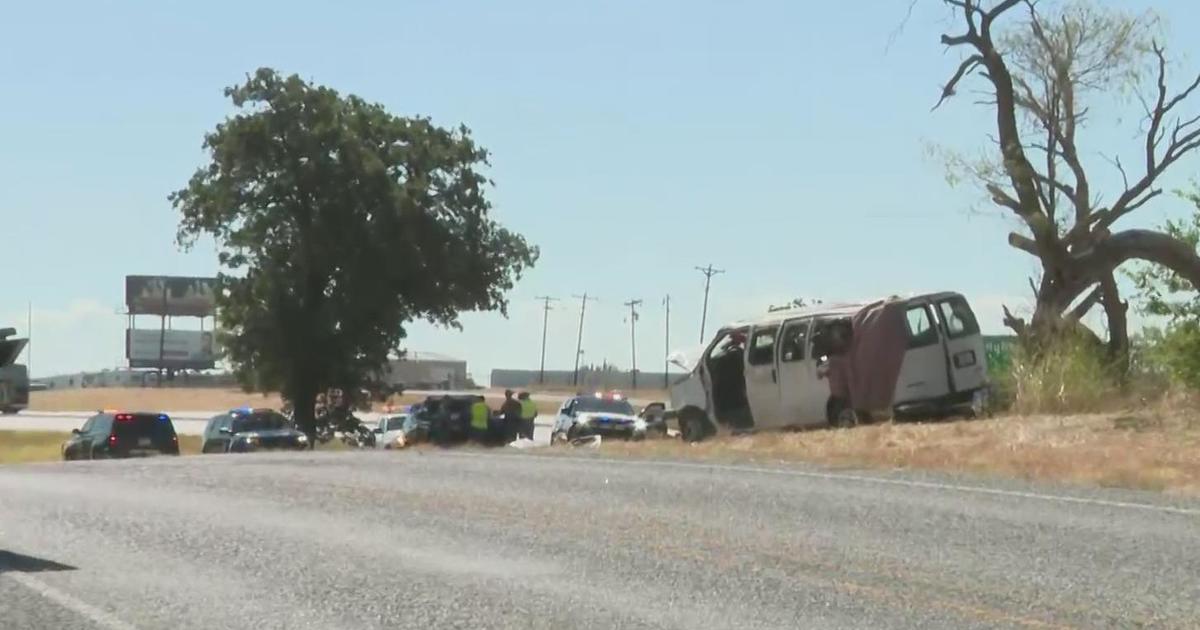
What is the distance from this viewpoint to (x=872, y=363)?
27812 mm

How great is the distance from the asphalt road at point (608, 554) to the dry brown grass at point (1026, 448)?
165 cm

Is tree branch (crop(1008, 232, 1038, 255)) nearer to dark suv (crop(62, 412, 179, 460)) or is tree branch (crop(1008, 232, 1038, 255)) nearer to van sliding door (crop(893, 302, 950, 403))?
van sliding door (crop(893, 302, 950, 403))

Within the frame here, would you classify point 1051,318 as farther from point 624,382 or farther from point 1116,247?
point 624,382

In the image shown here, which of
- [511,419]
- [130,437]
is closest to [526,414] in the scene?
[511,419]

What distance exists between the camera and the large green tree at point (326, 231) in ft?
197

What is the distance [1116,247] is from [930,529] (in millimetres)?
15570

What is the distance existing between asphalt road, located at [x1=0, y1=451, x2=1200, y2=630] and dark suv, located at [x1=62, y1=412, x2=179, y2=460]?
21.8 m

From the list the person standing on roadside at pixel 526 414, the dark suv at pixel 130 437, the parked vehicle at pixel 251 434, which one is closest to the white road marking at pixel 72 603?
the parked vehicle at pixel 251 434

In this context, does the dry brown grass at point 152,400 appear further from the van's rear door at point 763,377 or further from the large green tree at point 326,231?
the van's rear door at point 763,377

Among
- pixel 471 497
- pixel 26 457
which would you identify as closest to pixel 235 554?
pixel 471 497

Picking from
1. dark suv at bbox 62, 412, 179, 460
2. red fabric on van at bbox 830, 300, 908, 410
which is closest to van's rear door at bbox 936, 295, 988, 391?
red fabric on van at bbox 830, 300, 908, 410

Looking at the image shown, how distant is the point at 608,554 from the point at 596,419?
2736cm

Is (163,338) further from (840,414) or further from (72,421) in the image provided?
(840,414)

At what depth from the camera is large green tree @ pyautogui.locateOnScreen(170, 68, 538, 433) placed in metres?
59.9
